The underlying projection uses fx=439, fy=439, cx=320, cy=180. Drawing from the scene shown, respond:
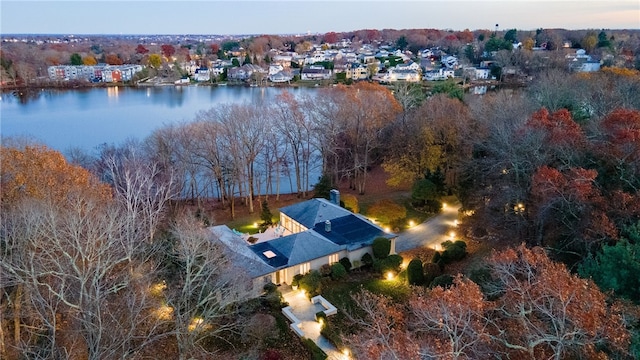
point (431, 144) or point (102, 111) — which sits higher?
point (102, 111)

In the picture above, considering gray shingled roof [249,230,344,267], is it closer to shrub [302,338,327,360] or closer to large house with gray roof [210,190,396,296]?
large house with gray roof [210,190,396,296]

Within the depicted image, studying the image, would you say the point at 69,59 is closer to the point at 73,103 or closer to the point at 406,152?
the point at 73,103

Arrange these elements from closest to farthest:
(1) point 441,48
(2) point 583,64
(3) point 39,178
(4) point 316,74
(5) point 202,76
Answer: (3) point 39,178, (2) point 583,64, (4) point 316,74, (5) point 202,76, (1) point 441,48

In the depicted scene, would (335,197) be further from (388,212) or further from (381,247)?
(381,247)

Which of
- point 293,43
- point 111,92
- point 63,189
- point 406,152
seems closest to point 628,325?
point 63,189

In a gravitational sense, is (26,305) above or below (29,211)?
below

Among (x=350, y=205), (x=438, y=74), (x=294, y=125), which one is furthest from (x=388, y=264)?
(x=438, y=74)

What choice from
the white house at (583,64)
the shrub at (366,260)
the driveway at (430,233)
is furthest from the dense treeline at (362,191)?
the white house at (583,64)
